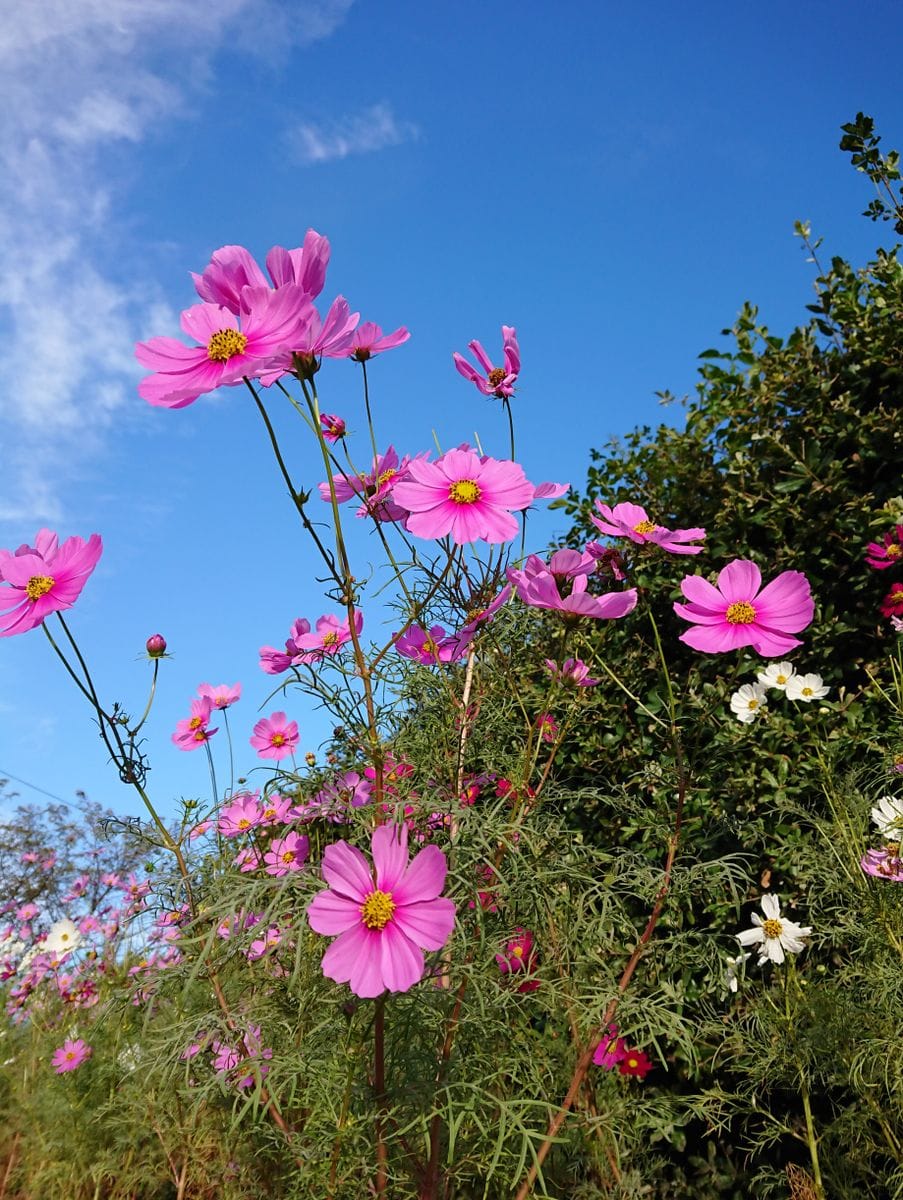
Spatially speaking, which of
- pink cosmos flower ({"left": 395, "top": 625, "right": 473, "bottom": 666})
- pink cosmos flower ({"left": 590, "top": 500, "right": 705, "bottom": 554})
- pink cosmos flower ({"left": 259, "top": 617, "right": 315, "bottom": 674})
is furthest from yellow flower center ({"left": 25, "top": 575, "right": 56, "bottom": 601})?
pink cosmos flower ({"left": 590, "top": 500, "right": 705, "bottom": 554})

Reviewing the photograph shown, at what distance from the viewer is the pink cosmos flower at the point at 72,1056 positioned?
8.63 feet

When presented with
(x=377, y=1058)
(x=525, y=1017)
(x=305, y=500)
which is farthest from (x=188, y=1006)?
(x=305, y=500)

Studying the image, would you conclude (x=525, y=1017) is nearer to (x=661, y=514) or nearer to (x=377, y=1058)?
(x=377, y=1058)

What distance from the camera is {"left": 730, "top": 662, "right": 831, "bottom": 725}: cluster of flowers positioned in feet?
6.89

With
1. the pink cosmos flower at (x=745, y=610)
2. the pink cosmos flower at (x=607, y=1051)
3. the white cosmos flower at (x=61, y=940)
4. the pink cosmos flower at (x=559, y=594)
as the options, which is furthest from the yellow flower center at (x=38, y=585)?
the white cosmos flower at (x=61, y=940)

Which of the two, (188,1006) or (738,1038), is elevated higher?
(188,1006)

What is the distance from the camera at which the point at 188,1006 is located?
7.60ft

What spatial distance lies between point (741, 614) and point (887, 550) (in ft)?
3.34

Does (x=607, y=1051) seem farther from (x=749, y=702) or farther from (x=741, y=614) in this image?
(x=749, y=702)

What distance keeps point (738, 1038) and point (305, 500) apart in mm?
1573

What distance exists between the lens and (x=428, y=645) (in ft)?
4.92

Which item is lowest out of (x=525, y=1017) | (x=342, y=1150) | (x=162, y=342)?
(x=342, y=1150)

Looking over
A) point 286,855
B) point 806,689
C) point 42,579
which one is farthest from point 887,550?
point 42,579

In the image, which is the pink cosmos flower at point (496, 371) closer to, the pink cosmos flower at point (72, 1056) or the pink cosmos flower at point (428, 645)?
the pink cosmos flower at point (428, 645)
